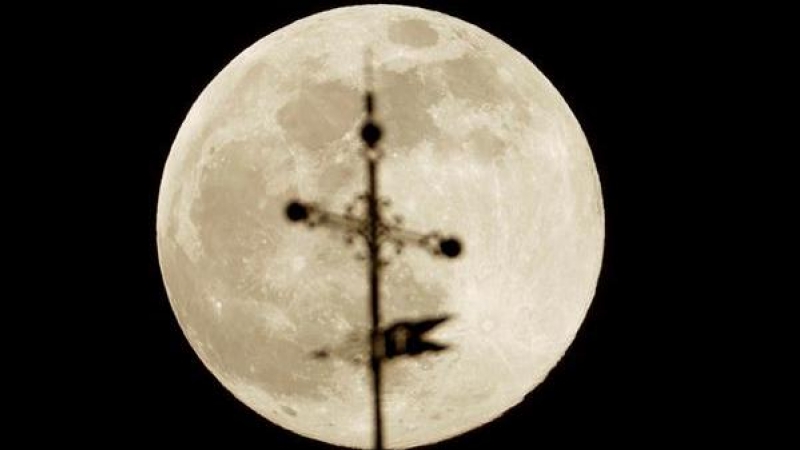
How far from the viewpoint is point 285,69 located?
16.9ft

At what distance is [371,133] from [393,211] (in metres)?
0.52

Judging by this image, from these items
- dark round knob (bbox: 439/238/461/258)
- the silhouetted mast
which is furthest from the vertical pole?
dark round knob (bbox: 439/238/461/258)

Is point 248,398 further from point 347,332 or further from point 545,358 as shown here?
point 545,358

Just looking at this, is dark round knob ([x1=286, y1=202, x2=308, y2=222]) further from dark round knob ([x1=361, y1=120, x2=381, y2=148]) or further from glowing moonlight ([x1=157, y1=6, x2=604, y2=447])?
dark round knob ([x1=361, y1=120, x2=381, y2=148])

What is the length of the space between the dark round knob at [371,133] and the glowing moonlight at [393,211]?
70 mm

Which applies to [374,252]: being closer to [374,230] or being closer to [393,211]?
[374,230]

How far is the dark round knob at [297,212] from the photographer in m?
4.76

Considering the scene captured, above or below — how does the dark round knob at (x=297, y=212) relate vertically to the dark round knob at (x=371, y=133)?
below

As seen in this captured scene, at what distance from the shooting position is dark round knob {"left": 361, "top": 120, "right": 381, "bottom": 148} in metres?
4.77

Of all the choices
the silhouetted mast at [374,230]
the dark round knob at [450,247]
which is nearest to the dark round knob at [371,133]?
the silhouetted mast at [374,230]

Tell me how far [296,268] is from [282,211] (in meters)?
0.37

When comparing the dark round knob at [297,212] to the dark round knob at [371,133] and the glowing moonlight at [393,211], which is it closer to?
the glowing moonlight at [393,211]

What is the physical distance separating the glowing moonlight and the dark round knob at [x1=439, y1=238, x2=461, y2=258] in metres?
0.06

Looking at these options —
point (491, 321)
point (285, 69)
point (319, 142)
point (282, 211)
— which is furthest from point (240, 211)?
point (491, 321)
